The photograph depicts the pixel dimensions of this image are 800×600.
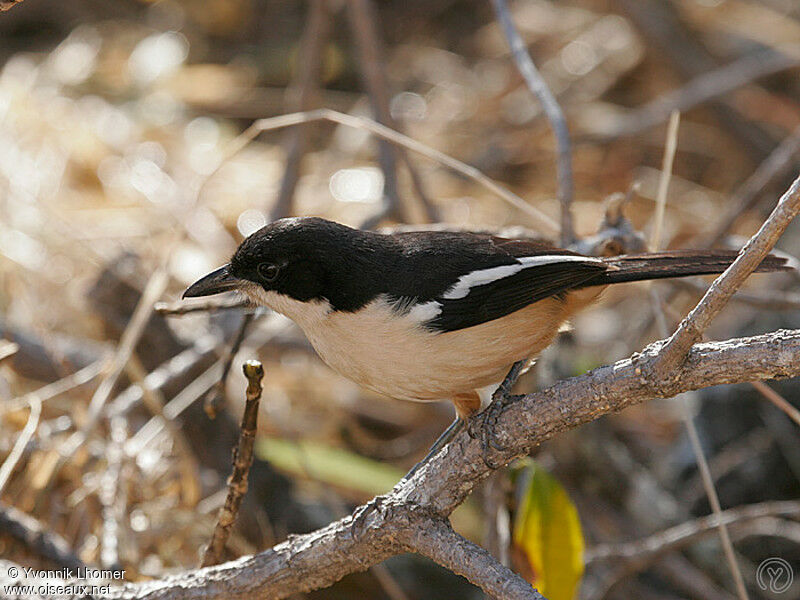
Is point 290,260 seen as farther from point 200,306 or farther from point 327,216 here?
point 327,216

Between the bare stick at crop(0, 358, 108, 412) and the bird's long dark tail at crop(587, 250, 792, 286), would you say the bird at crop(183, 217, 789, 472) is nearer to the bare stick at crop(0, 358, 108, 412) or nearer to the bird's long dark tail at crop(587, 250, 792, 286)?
the bird's long dark tail at crop(587, 250, 792, 286)

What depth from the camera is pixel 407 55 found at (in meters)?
7.00

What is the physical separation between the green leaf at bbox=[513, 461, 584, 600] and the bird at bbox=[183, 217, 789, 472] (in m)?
0.34

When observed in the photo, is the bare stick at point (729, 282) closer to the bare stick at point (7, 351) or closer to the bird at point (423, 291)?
the bird at point (423, 291)

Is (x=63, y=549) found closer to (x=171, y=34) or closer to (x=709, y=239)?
(x=709, y=239)

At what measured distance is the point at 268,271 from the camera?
95.7 inches

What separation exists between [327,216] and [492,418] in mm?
3687

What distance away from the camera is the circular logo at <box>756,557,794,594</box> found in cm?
343

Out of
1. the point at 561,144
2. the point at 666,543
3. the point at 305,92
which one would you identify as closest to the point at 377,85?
the point at 305,92

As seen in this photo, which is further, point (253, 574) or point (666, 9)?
point (666, 9)

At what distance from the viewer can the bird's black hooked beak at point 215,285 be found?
243cm

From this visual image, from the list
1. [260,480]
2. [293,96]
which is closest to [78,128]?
[293,96]

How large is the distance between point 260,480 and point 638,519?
1.54 m

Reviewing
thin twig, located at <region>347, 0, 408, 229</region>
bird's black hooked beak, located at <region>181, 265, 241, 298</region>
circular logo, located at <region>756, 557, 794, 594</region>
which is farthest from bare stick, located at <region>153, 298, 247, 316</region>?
circular logo, located at <region>756, 557, 794, 594</region>
